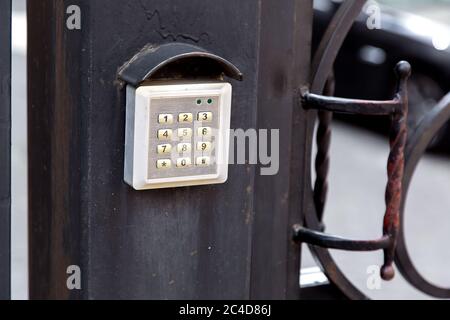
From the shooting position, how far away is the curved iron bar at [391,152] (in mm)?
1837

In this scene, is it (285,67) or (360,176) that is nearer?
(285,67)

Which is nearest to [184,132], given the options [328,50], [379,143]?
[328,50]

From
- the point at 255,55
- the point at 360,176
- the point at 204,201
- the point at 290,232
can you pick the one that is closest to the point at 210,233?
the point at 204,201

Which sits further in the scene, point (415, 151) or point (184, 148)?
point (415, 151)

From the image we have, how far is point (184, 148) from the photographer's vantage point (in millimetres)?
1687

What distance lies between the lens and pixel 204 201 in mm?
1807

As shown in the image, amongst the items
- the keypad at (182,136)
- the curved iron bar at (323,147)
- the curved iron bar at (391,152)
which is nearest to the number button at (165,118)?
the keypad at (182,136)

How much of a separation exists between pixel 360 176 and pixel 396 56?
3.26 feet

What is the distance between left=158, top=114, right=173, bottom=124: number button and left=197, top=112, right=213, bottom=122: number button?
6 cm

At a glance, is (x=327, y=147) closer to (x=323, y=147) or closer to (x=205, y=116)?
(x=323, y=147)

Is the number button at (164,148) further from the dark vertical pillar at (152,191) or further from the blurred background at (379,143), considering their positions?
the blurred background at (379,143)

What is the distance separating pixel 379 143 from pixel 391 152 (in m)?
5.91
